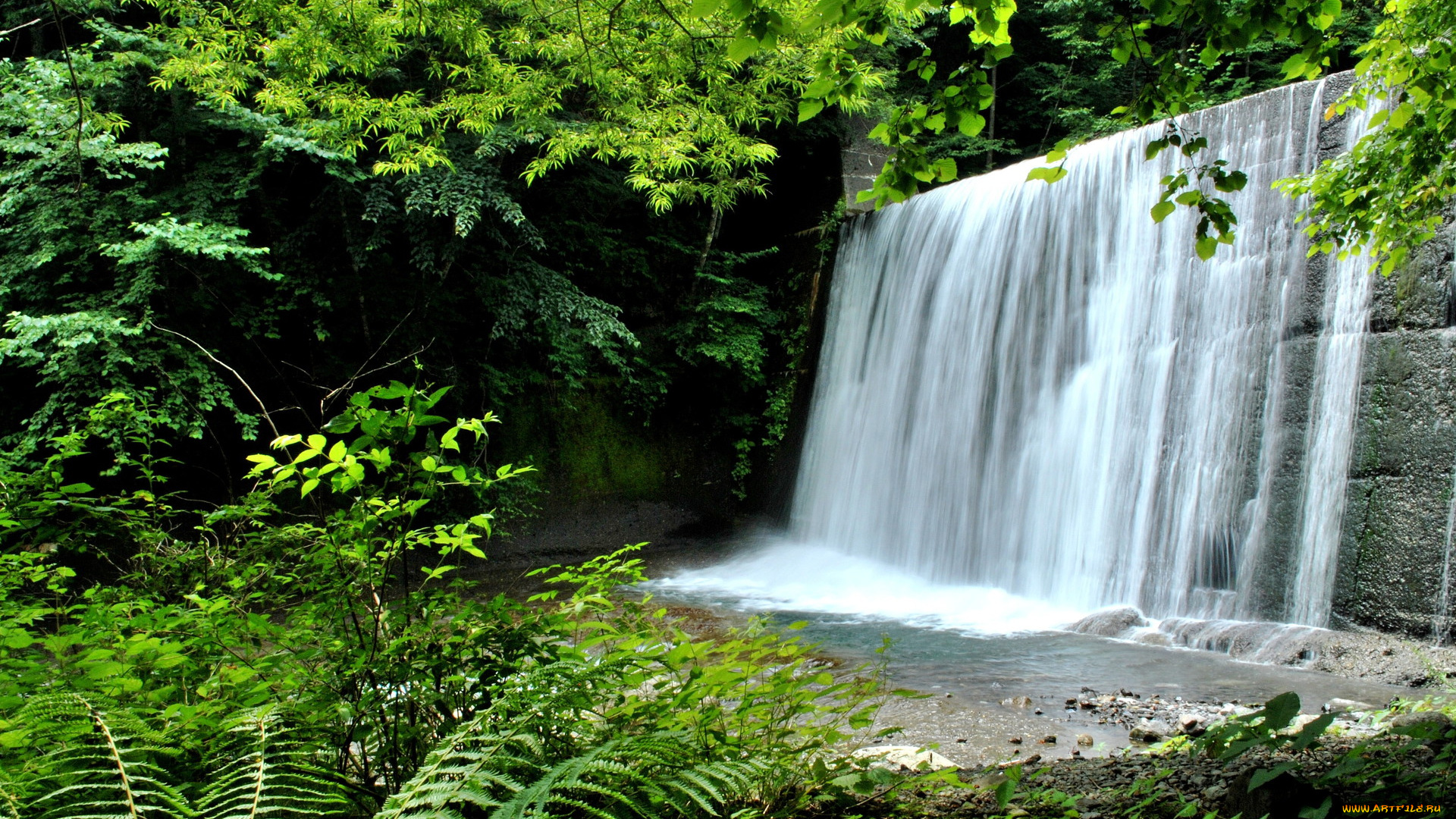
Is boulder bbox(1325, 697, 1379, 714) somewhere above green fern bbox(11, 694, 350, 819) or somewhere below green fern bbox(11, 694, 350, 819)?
below

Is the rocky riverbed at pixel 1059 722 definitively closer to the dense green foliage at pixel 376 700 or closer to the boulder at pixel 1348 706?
the boulder at pixel 1348 706

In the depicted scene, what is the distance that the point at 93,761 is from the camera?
149cm

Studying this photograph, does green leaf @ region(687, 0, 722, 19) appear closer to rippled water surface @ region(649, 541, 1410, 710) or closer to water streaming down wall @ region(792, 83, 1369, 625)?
rippled water surface @ region(649, 541, 1410, 710)

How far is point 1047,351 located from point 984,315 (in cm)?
95

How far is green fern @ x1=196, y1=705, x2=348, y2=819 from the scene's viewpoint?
1.33m

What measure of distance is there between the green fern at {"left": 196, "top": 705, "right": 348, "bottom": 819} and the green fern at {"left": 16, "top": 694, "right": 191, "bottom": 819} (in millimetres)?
66

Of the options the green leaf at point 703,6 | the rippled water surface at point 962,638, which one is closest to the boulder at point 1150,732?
the rippled water surface at point 962,638

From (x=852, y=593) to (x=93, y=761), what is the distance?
8.07 metres

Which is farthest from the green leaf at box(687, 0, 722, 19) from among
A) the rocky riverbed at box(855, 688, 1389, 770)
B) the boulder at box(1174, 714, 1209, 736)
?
the boulder at box(1174, 714, 1209, 736)

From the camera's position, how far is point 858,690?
→ 2.14 metres

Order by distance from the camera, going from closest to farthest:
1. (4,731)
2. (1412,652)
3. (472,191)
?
(4,731), (1412,652), (472,191)

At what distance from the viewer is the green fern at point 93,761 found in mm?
1307

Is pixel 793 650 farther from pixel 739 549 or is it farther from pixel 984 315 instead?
pixel 739 549

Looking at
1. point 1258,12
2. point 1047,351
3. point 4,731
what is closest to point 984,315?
point 1047,351
